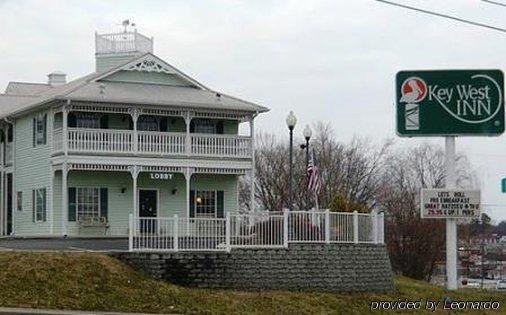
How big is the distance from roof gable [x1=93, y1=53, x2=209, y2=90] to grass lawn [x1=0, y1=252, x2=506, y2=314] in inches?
681

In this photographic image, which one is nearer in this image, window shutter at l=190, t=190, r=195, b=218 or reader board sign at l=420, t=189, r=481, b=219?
reader board sign at l=420, t=189, r=481, b=219

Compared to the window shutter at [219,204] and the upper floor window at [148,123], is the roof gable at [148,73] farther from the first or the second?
the window shutter at [219,204]

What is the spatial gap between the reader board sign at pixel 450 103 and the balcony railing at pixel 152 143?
1251 centimetres

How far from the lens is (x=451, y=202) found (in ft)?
98.8

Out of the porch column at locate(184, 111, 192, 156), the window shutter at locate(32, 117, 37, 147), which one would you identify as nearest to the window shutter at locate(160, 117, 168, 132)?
the porch column at locate(184, 111, 192, 156)

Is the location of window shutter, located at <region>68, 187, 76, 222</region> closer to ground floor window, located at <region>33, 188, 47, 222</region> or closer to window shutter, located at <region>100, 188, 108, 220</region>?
window shutter, located at <region>100, 188, 108, 220</region>

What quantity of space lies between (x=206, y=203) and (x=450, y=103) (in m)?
15.4

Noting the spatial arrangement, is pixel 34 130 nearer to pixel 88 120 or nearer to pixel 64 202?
pixel 88 120

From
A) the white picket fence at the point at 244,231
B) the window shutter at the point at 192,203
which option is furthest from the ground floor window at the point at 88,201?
the white picket fence at the point at 244,231

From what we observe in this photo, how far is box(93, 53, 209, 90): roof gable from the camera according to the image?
42.2 m

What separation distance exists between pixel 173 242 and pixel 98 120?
48.7 ft

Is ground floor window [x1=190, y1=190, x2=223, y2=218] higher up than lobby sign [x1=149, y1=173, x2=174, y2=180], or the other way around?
lobby sign [x1=149, y1=173, x2=174, y2=180]

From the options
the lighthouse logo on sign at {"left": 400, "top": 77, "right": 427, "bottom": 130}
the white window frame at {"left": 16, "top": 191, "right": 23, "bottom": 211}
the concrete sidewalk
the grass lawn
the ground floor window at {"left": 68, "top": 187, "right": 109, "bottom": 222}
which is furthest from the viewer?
the white window frame at {"left": 16, "top": 191, "right": 23, "bottom": 211}

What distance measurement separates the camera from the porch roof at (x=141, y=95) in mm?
39438
